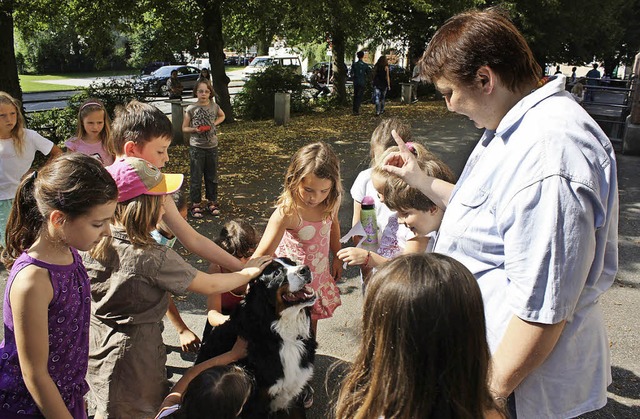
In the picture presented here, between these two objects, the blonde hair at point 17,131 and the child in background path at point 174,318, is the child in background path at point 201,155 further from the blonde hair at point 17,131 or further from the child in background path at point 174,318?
the child in background path at point 174,318

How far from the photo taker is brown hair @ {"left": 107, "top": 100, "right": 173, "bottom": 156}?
3.03 m

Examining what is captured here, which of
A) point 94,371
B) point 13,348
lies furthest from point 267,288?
point 13,348

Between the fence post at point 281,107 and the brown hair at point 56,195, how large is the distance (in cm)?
1350

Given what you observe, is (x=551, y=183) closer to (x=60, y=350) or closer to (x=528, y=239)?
(x=528, y=239)

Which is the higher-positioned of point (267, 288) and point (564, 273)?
point (564, 273)

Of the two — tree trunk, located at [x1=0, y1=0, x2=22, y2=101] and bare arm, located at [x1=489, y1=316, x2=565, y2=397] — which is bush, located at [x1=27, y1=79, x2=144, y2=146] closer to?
tree trunk, located at [x1=0, y1=0, x2=22, y2=101]

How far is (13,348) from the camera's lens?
2115 millimetres

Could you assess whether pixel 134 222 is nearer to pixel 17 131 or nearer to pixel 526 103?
pixel 526 103

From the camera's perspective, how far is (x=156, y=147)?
3135 mm

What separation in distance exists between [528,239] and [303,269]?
1527 millimetres

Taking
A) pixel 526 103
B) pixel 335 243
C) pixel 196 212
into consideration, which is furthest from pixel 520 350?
pixel 196 212

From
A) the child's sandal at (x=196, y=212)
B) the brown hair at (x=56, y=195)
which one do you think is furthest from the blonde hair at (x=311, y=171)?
the child's sandal at (x=196, y=212)

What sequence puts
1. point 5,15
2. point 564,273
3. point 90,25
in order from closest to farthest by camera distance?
point 564,273, point 5,15, point 90,25

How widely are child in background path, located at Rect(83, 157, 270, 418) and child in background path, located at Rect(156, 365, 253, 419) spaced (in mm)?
240
